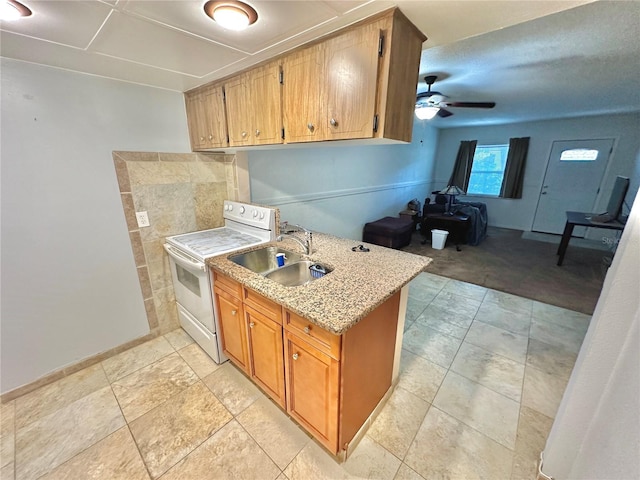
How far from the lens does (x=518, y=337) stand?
2.36 meters

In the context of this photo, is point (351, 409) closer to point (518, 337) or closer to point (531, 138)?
point (518, 337)

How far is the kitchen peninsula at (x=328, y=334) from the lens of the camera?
1162 mm

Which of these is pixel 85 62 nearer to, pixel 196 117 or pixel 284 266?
pixel 196 117

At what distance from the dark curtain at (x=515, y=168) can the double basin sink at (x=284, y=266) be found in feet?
21.7

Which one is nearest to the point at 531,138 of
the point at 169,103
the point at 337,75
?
the point at 337,75

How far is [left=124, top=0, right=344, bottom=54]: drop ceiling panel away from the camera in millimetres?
979

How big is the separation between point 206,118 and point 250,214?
83 cm

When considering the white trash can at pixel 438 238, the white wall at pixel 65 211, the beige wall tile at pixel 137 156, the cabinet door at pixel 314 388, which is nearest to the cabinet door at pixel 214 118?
the white wall at pixel 65 211

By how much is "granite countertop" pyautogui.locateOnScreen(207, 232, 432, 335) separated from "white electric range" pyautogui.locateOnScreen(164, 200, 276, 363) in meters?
0.17

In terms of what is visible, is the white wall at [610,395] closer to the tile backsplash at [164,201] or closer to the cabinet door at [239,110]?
the cabinet door at [239,110]

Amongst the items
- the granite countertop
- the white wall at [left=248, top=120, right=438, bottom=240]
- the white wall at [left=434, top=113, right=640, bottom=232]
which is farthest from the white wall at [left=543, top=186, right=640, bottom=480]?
the white wall at [left=434, top=113, right=640, bottom=232]

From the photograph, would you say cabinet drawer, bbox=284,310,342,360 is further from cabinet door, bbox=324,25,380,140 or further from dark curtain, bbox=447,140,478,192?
dark curtain, bbox=447,140,478,192

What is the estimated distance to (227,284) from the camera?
170 centimetres

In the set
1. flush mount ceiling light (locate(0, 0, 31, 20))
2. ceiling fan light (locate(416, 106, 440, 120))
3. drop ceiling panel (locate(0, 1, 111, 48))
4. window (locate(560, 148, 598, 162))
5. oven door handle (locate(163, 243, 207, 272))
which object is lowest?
oven door handle (locate(163, 243, 207, 272))
